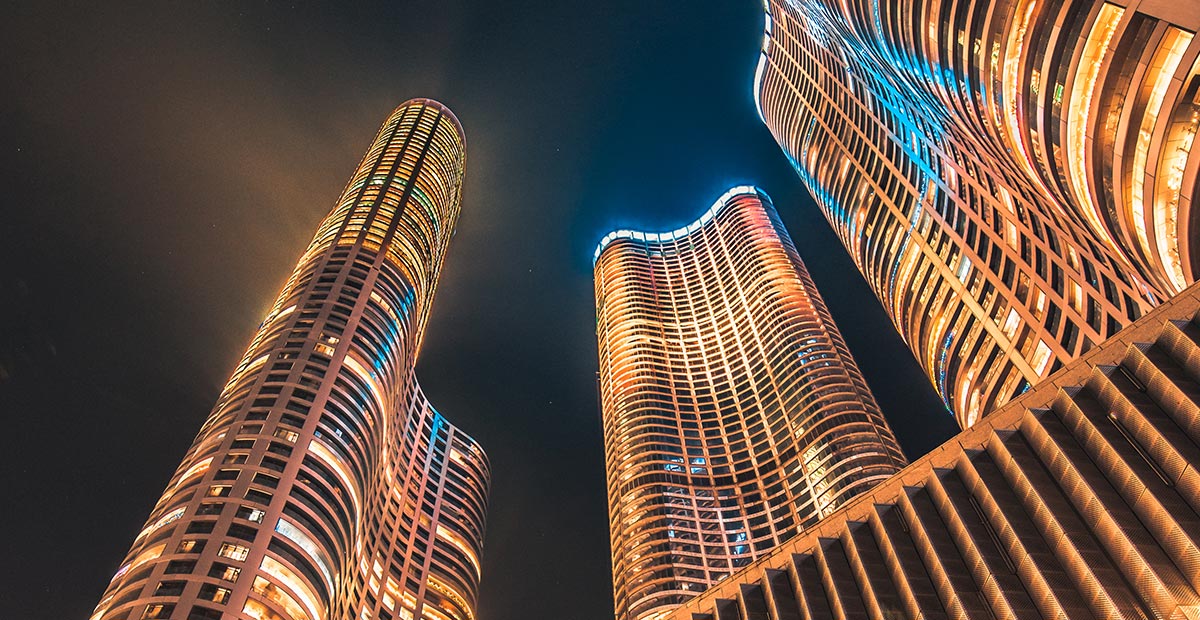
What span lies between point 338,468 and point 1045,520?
73.0m

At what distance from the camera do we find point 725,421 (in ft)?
488

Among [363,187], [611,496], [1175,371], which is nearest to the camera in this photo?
[1175,371]

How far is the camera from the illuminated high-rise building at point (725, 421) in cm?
11544

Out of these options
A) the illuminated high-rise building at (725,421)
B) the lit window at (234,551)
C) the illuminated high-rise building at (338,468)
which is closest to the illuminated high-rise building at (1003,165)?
the illuminated high-rise building at (725,421)

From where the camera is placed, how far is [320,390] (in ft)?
304

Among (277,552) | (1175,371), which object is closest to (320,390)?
(277,552)

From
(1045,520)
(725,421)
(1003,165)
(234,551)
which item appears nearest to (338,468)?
(234,551)

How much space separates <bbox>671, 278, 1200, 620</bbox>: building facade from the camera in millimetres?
30094

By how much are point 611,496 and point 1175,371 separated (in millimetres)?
111040

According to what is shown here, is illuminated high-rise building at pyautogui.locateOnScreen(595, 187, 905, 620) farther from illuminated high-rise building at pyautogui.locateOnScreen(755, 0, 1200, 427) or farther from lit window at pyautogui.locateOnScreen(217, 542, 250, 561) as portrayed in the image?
lit window at pyautogui.locateOnScreen(217, 542, 250, 561)

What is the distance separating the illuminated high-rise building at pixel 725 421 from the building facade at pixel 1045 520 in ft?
231

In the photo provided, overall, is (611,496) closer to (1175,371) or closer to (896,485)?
(896,485)

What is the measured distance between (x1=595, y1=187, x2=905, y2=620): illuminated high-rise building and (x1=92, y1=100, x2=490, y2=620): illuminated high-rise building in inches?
1232

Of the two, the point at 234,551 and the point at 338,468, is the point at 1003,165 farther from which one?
the point at 234,551
